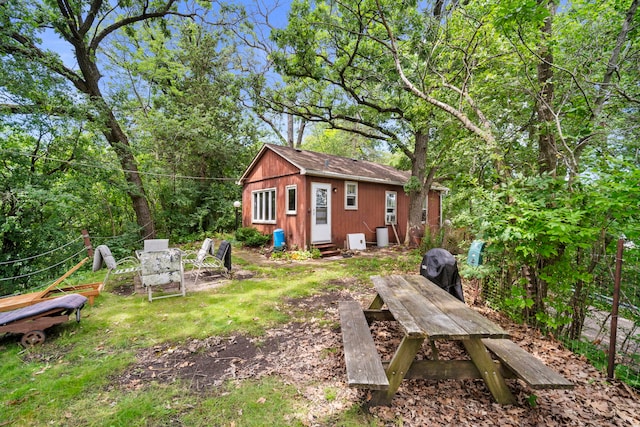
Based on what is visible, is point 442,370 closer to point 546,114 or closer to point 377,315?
point 377,315

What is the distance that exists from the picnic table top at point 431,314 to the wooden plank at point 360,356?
0.39 meters

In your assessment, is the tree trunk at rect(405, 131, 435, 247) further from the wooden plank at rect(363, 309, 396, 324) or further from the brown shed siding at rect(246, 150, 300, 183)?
the wooden plank at rect(363, 309, 396, 324)

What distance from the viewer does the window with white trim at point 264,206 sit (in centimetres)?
1132

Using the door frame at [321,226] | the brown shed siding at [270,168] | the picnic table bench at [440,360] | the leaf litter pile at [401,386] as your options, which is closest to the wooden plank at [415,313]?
the picnic table bench at [440,360]

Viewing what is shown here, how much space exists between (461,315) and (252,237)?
31.4 feet

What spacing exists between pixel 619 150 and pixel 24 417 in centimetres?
739

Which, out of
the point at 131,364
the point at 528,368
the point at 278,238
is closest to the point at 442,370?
the point at 528,368

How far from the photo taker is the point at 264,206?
38.8 feet

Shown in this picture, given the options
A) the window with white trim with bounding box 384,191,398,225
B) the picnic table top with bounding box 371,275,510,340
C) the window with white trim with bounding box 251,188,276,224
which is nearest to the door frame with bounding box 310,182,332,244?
the window with white trim with bounding box 251,188,276,224

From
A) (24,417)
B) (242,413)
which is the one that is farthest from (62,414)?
(242,413)

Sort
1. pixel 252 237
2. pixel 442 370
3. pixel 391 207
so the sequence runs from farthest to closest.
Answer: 1. pixel 391 207
2. pixel 252 237
3. pixel 442 370

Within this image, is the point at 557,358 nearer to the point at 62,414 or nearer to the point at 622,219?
the point at 622,219

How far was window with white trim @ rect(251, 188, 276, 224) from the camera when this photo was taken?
11.3 m

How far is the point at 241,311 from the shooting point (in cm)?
445
